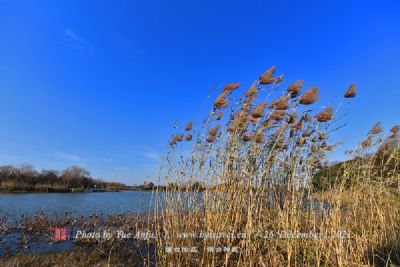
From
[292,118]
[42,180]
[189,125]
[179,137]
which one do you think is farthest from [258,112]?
[42,180]

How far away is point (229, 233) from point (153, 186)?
1.35m

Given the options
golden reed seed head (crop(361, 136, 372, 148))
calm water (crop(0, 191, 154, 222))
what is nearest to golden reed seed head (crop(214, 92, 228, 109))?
golden reed seed head (crop(361, 136, 372, 148))

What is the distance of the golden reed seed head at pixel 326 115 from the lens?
11.9 ft

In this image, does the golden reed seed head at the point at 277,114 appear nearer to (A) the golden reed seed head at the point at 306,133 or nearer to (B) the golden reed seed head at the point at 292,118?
(B) the golden reed seed head at the point at 292,118

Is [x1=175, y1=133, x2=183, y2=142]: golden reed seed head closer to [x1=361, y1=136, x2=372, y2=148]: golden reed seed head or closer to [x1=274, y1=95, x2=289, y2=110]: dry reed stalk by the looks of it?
[x1=274, y1=95, x2=289, y2=110]: dry reed stalk

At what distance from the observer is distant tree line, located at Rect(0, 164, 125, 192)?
2986 cm

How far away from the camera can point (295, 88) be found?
11.8 feet

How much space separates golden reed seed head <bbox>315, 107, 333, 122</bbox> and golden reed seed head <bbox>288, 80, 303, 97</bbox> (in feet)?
1.17

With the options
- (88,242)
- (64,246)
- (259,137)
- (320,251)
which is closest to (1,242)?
Answer: (64,246)

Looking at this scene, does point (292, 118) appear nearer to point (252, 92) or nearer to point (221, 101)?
point (252, 92)

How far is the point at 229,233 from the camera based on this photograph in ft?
10.8

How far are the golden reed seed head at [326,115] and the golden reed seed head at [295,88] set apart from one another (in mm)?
356

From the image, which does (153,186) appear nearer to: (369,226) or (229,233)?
(229,233)

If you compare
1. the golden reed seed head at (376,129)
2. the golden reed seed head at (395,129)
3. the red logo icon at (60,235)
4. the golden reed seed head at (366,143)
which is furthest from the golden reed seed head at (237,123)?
the red logo icon at (60,235)
